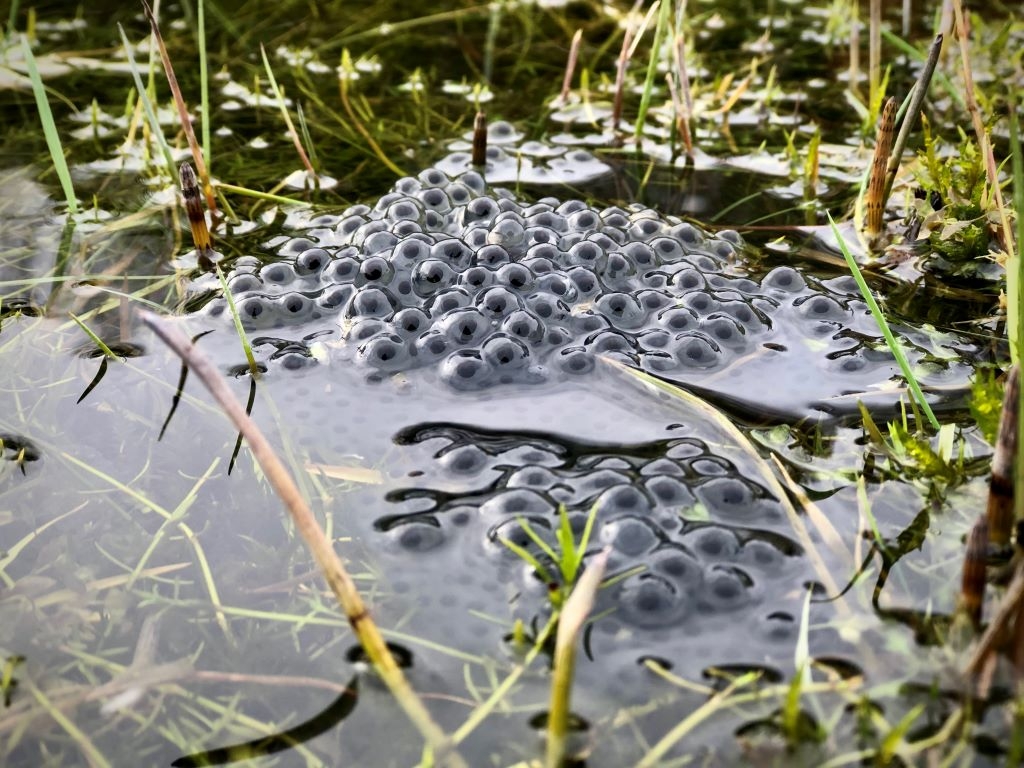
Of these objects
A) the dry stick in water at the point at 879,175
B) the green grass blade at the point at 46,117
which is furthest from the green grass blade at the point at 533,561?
the green grass blade at the point at 46,117

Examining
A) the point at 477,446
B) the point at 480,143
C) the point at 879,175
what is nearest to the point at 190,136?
the point at 480,143

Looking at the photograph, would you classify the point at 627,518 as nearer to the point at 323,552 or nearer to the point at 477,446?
the point at 477,446

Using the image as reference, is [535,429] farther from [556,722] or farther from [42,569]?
[42,569]

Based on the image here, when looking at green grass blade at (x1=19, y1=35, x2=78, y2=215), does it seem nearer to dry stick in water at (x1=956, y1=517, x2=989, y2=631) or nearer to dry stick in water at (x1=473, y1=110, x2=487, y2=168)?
dry stick in water at (x1=473, y1=110, x2=487, y2=168)

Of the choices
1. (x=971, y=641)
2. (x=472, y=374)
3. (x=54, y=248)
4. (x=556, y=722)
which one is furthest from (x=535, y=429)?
(x=54, y=248)

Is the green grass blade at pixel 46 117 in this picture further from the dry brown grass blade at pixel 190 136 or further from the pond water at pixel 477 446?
the dry brown grass blade at pixel 190 136

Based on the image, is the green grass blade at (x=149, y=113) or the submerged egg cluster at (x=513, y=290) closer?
the submerged egg cluster at (x=513, y=290)
